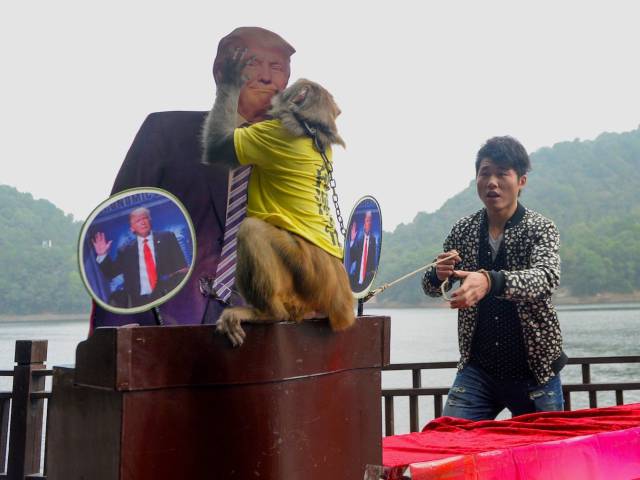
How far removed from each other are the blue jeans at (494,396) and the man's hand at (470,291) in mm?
651

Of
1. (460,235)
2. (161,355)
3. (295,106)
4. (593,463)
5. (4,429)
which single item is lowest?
(4,429)

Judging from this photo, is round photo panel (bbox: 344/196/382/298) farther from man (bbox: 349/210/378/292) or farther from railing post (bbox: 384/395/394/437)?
railing post (bbox: 384/395/394/437)

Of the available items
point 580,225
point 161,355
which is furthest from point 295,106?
point 580,225

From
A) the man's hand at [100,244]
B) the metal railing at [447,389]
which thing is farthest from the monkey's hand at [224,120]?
the metal railing at [447,389]

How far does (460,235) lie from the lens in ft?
11.5

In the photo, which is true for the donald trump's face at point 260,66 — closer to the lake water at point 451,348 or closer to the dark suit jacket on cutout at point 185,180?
the dark suit jacket on cutout at point 185,180

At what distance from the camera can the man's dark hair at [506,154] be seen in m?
3.29

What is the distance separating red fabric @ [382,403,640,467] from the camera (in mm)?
2566

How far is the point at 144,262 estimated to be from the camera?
2154 mm

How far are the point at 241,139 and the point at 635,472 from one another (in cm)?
207

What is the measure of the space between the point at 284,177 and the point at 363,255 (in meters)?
0.76

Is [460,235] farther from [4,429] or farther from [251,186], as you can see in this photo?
[4,429]

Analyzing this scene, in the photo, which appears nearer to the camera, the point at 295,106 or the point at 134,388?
the point at 134,388

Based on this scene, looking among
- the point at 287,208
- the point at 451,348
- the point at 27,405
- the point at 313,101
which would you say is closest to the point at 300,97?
the point at 313,101
